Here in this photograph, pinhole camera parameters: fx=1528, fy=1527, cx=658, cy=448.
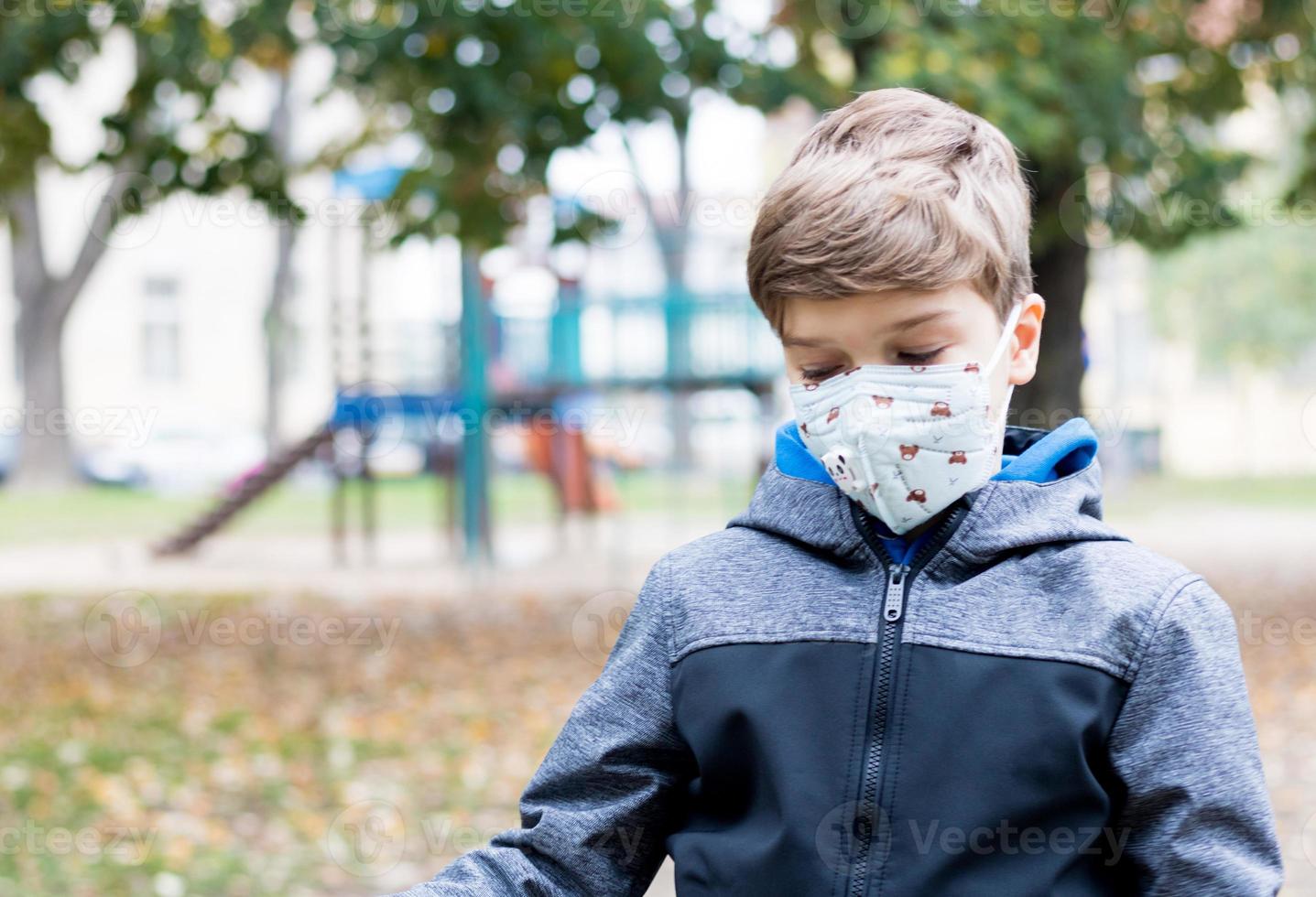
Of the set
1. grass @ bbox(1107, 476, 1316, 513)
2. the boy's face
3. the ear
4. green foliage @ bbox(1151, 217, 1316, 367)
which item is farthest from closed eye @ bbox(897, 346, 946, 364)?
green foliage @ bbox(1151, 217, 1316, 367)

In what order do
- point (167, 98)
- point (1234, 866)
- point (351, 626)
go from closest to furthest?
1. point (1234, 866)
2. point (167, 98)
3. point (351, 626)

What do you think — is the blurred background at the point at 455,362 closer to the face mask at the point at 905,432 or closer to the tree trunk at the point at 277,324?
the face mask at the point at 905,432

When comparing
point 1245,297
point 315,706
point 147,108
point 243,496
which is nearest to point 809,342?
point 315,706

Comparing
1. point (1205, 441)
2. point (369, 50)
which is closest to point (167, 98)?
point (369, 50)

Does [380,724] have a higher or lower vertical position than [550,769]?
lower

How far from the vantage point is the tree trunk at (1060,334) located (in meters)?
7.88

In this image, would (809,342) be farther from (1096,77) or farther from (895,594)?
(1096,77)

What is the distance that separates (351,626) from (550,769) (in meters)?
9.16

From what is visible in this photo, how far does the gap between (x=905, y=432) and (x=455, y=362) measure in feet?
46.6

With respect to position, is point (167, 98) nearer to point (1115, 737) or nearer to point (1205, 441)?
point (1115, 737)

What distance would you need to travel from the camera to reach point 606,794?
1552mm

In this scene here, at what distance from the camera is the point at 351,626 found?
10.5m

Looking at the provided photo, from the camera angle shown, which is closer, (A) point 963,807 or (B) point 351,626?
(A) point 963,807

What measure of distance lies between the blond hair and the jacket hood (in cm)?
15
